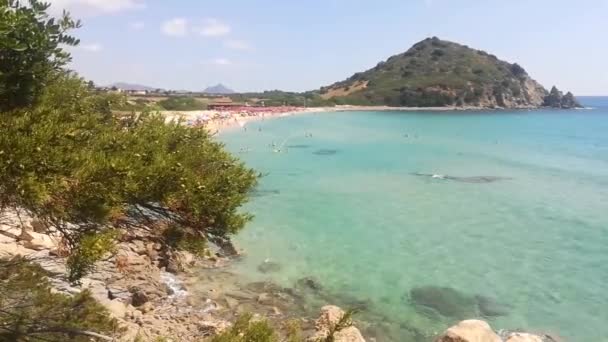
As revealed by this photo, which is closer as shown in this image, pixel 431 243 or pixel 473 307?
pixel 473 307

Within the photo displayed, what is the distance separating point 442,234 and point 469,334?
15.6 meters

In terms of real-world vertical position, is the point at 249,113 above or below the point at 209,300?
above

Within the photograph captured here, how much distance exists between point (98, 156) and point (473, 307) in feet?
52.3

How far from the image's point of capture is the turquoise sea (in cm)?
1922

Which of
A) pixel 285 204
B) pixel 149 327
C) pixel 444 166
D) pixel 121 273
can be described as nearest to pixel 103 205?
pixel 149 327

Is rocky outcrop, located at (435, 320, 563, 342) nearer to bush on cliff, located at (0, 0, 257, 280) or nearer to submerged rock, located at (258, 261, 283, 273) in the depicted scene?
bush on cliff, located at (0, 0, 257, 280)

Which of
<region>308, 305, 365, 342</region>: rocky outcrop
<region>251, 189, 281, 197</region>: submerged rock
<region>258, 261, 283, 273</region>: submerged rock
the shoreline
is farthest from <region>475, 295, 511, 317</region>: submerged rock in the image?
the shoreline

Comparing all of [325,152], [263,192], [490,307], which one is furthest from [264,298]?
[325,152]

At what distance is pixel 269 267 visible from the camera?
21672 mm

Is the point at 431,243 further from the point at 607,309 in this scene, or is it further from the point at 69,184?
the point at 69,184

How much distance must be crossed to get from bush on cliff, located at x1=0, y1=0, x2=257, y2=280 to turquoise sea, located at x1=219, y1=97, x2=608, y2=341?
988 centimetres

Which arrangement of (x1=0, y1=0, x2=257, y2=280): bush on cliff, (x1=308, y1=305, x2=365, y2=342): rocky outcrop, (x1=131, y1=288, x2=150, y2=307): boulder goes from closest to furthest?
(x1=0, y1=0, x2=257, y2=280): bush on cliff < (x1=308, y1=305, x2=365, y2=342): rocky outcrop < (x1=131, y1=288, x2=150, y2=307): boulder

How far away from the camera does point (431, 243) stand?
1051 inches

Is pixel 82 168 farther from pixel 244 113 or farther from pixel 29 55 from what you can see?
pixel 244 113
